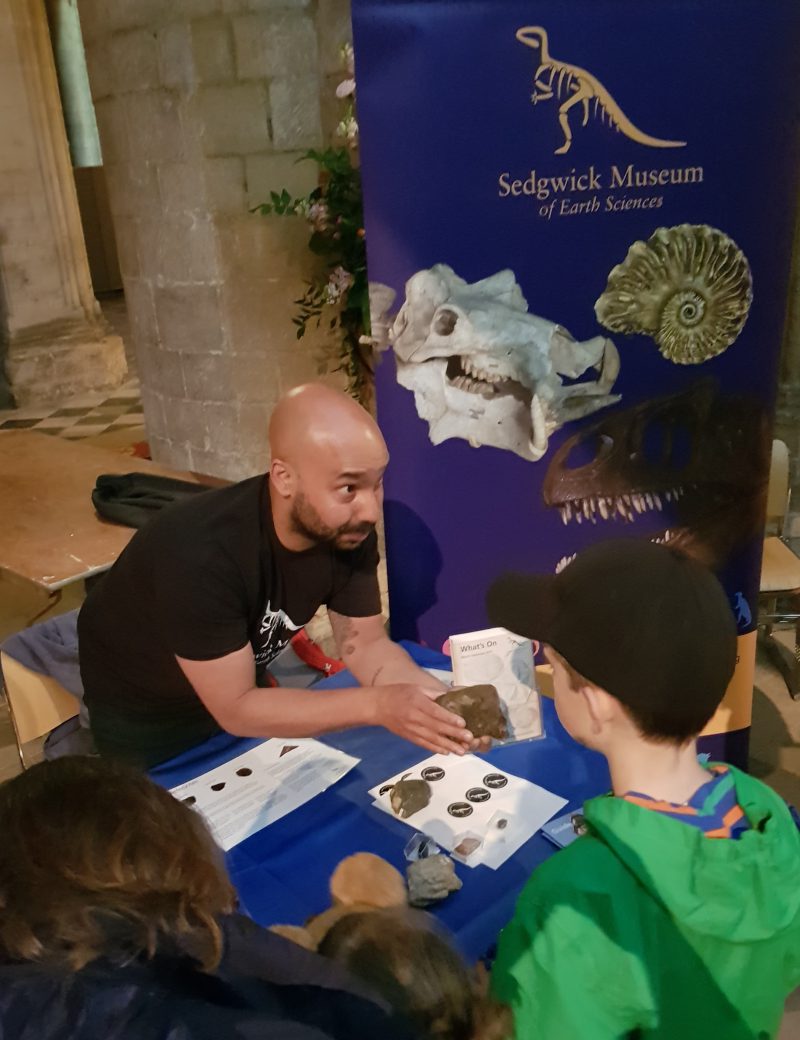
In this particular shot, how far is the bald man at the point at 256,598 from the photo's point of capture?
73.2 inches

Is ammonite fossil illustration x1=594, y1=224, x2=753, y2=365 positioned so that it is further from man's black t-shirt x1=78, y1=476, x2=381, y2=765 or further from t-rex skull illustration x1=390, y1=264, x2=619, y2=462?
man's black t-shirt x1=78, y1=476, x2=381, y2=765

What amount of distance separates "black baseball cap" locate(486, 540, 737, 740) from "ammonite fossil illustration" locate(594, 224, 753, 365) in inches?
48.6

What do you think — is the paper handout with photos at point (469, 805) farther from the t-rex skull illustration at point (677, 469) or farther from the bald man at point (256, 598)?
the t-rex skull illustration at point (677, 469)

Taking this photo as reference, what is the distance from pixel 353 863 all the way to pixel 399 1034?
2.09ft

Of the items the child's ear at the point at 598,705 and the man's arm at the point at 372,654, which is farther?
the man's arm at the point at 372,654

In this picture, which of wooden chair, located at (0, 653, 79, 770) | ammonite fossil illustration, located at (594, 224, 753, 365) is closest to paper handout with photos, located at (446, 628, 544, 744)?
ammonite fossil illustration, located at (594, 224, 753, 365)

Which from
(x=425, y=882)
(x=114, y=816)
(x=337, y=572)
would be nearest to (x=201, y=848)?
(x=114, y=816)

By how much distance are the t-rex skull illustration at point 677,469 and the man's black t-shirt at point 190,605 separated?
0.63 metres

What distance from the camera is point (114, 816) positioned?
98cm

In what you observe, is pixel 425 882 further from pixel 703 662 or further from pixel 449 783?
pixel 703 662

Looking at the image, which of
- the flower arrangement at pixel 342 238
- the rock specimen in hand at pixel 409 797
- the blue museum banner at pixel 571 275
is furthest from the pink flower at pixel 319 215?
the rock specimen in hand at pixel 409 797

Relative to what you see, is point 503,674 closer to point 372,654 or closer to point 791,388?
point 372,654

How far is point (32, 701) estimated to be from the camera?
7.92ft

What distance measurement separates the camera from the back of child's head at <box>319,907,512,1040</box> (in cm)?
98
